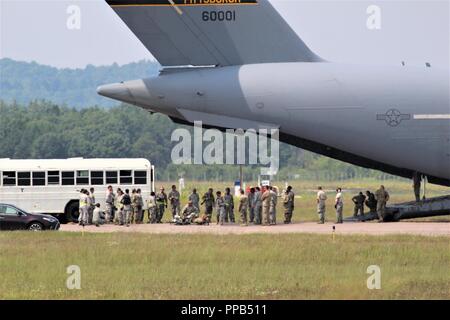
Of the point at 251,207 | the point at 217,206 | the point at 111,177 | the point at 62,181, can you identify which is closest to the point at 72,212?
the point at 62,181

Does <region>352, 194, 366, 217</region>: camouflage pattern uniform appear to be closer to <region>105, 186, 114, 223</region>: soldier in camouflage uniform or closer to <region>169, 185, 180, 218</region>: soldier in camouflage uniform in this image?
<region>169, 185, 180, 218</region>: soldier in camouflage uniform

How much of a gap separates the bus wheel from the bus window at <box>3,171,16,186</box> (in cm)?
264

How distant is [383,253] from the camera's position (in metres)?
31.5

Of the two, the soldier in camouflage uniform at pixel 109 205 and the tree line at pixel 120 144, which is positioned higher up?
the tree line at pixel 120 144

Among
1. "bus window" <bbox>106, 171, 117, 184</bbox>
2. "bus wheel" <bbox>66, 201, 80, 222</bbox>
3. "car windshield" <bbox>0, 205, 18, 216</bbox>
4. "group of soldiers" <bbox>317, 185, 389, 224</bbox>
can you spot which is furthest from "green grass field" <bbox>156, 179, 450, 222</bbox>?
"car windshield" <bbox>0, 205, 18, 216</bbox>

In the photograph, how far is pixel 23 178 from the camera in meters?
49.9

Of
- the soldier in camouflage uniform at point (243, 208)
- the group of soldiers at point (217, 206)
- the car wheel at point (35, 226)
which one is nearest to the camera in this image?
the car wheel at point (35, 226)

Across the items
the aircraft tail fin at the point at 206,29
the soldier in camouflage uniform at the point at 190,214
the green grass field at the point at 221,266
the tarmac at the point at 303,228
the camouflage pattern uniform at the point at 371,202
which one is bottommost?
the green grass field at the point at 221,266

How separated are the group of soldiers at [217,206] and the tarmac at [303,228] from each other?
28.3 inches

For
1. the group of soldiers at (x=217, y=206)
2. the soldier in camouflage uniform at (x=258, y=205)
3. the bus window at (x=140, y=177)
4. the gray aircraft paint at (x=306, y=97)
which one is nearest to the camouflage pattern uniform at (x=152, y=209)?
the group of soldiers at (x=217, y=206)

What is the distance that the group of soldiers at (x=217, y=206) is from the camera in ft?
147

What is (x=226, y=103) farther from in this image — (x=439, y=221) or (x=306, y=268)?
(x=306, y=268)

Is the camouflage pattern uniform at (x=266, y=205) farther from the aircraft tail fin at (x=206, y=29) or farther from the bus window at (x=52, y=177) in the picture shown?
the bus window at (x=52, y=177)

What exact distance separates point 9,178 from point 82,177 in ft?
10.4
